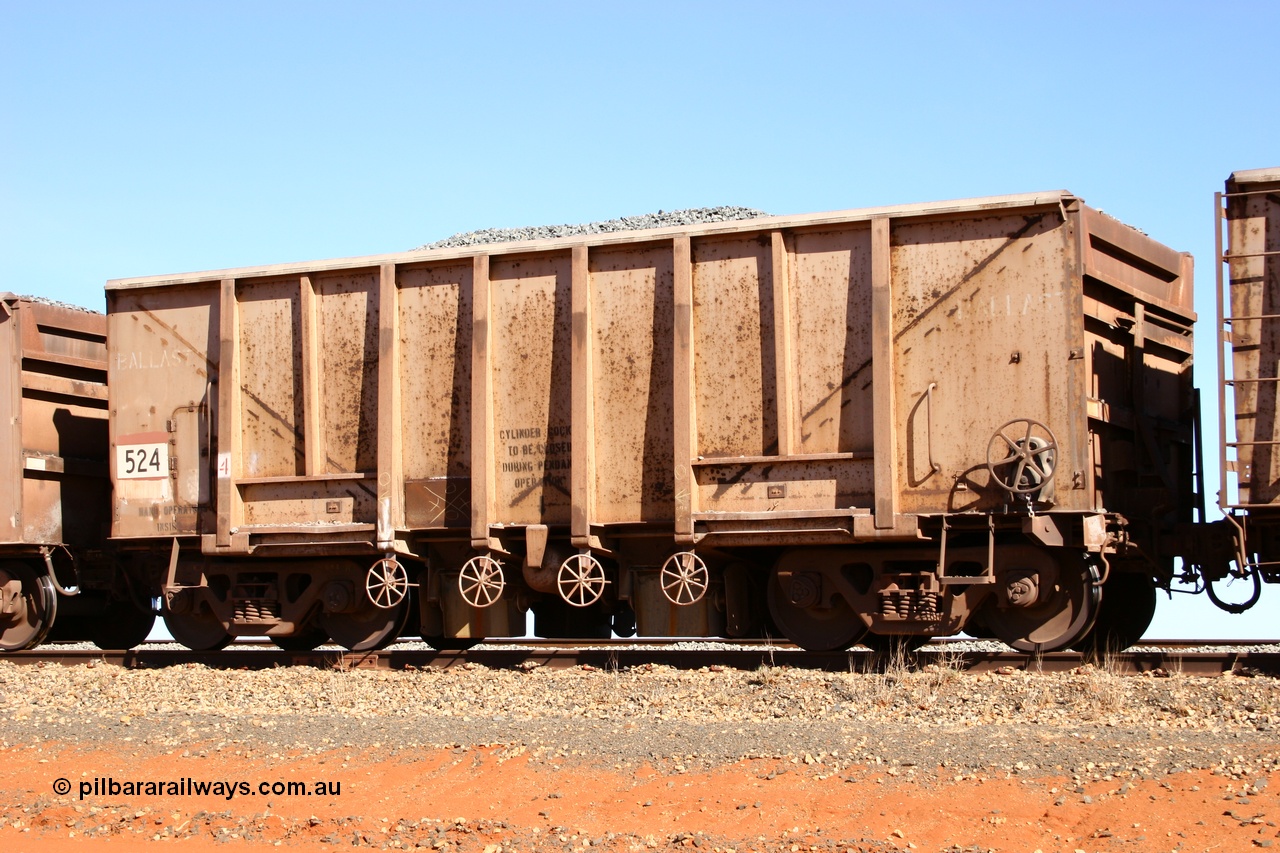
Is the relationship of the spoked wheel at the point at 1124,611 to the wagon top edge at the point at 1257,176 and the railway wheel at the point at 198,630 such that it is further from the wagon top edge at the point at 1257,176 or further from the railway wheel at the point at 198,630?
the railway wheel at the point at 198,630

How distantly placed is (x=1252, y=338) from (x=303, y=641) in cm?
905

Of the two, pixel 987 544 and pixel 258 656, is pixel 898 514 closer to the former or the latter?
pixel 987 544

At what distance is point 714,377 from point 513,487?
2.03m

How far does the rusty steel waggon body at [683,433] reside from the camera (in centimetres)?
1006

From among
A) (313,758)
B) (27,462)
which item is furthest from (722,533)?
(27,462)

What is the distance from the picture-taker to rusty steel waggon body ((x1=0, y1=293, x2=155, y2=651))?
13141 mm

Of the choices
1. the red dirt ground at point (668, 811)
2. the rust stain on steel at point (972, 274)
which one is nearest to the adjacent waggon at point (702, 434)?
the rust stain on steel at point (972, 274)

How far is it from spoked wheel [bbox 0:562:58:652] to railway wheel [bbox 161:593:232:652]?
1428mm

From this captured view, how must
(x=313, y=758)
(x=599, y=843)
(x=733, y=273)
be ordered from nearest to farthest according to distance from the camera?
(x=599, y=843), (x=313, y=758), (x=733, y=273)

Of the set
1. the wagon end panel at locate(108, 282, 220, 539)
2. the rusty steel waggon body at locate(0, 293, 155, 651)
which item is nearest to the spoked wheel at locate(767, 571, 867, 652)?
the wagon end panel at locate(108, 282, 220, 539)

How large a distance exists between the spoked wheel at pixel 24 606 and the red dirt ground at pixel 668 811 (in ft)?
21.1

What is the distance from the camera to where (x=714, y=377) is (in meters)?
10.7

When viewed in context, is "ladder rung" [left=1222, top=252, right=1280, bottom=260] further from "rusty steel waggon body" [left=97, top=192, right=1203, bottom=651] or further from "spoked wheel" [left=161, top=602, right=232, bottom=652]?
"spoked wheel" [left=161, top=602, right=232, bottom=652]

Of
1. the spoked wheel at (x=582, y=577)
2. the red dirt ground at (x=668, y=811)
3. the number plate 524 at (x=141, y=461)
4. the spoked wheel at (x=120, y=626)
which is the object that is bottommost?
the spoked wheel at (x=120, y=626)
